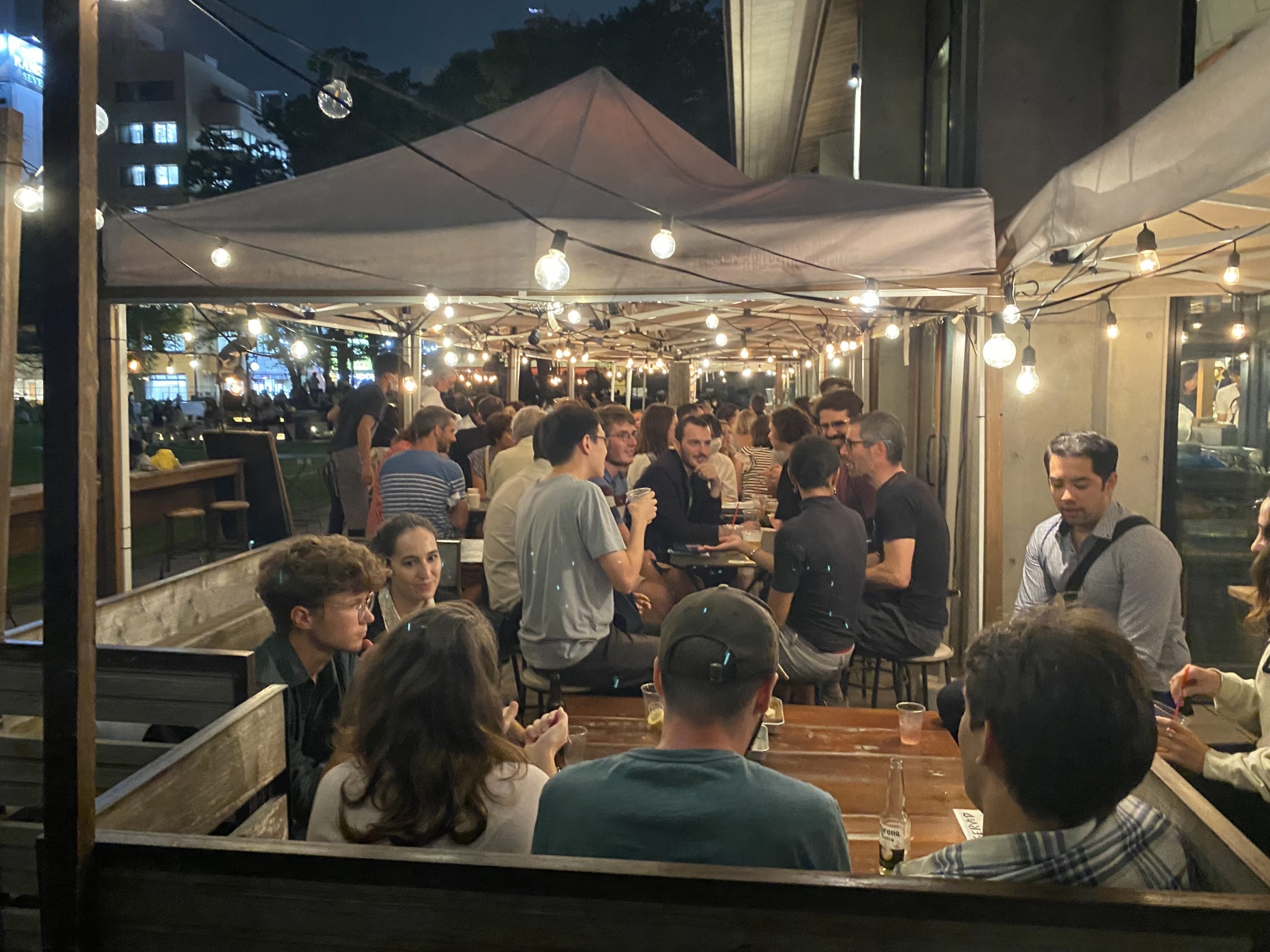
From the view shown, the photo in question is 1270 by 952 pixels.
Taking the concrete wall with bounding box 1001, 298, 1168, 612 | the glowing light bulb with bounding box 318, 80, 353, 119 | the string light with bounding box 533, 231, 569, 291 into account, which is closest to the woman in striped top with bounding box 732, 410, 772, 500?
the concrete wall with bounding box 1001, 298, 1168, 612

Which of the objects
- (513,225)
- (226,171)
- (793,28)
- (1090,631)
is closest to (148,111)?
(226,171)

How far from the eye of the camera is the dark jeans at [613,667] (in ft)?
14.3

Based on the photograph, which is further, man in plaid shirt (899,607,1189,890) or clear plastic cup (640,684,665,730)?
clear plastic cup (640,684,665,730)

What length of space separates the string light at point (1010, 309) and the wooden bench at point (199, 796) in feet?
11.2

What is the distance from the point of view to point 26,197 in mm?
3850

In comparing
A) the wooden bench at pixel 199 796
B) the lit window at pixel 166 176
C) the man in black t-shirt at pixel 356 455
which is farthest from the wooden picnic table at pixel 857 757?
the lit window at pixel 166 176

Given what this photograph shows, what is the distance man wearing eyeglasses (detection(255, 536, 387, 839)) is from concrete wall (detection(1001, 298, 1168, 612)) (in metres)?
4.73

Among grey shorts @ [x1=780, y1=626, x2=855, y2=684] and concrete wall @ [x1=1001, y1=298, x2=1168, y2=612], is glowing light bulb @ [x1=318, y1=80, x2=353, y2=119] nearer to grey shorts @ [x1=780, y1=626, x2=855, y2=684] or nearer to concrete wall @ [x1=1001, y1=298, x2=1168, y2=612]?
grey shorts @ [x1=780, y1=626, x2=855, y2=684]

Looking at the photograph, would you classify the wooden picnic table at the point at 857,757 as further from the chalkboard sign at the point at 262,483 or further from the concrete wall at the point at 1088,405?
the chalkboard sign at the point at 262,483

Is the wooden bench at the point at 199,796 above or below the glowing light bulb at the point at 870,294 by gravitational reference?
below

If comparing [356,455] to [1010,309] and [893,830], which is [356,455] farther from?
[893,830]

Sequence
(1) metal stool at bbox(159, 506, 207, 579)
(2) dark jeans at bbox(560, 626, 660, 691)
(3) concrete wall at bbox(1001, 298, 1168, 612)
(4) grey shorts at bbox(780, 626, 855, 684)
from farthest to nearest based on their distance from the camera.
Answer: (1) metal stool at bbox(159, 506, 207, 579)
(3) concrete wall at bbox(1001, 298, 1168, 612)
(4) grey shorts at bbox(780, 626, 855, 684)
(2) dark jeans at bbox(560, 626, 660, 691)

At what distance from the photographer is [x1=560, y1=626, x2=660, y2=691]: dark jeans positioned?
435 cm

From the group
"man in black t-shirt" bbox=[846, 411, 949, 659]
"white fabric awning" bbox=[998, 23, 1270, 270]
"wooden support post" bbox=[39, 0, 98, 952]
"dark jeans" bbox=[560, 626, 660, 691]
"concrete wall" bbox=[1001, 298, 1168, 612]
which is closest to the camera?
"wooden support post" bbox=[39, 0, 98, 952]
